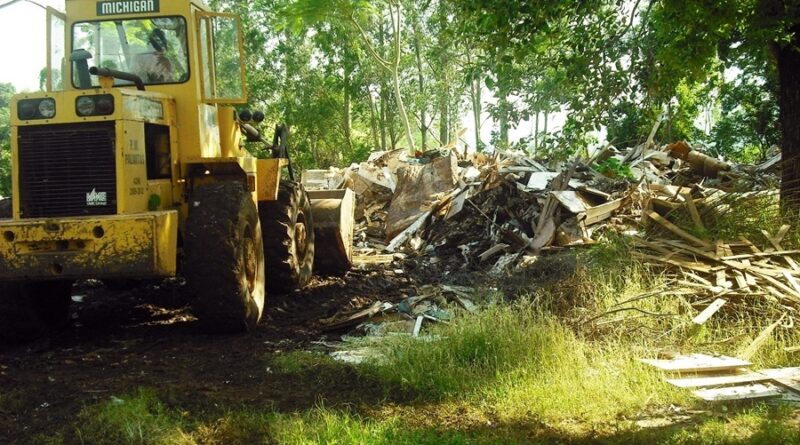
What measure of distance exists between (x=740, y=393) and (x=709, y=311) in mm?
1526

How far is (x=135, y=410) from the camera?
501 cm

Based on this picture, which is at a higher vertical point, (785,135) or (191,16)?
(191,16)

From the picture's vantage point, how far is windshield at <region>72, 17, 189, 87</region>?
7801 mm

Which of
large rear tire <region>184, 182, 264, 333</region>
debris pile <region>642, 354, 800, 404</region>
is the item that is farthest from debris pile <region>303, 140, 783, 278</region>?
large rear tire <region>184, 182, 264, 333</region>

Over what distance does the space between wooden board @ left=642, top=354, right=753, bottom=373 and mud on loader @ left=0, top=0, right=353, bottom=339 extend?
3783mm

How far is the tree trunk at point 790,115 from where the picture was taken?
379 inches

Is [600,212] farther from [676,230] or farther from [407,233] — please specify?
[407,233]

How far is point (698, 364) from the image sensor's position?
19.3ft

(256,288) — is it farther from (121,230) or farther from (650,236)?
(650,236)

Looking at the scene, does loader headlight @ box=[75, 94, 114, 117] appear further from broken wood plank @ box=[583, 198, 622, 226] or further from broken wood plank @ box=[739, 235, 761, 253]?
broken wood plank @ box=[583, 198, 622, 226]

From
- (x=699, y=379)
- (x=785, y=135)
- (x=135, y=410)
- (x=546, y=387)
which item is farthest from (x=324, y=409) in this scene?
(x=785, y=135)

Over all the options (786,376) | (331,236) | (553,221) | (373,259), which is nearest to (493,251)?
(553,221)

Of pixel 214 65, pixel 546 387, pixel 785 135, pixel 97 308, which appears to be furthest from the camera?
pixel 785 135

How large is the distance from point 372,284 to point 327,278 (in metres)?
0.90
